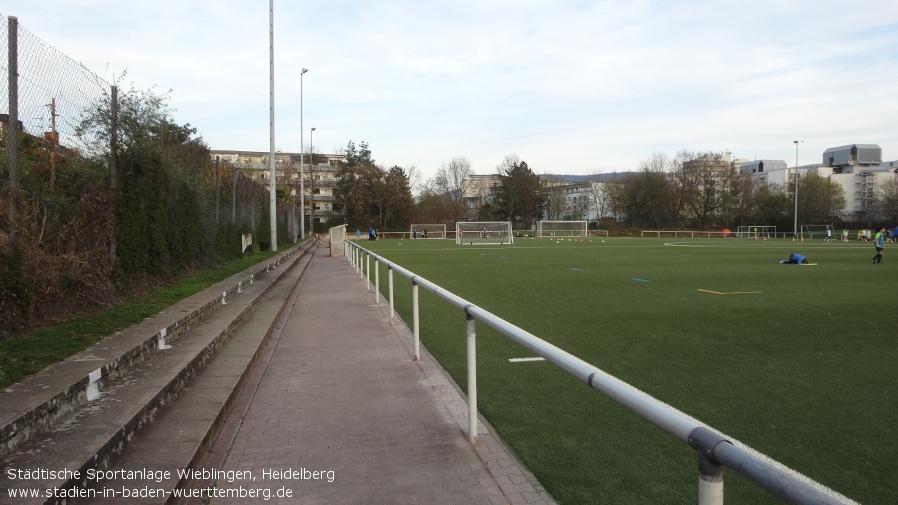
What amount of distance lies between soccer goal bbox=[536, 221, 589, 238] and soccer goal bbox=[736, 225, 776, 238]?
21679 millimetres

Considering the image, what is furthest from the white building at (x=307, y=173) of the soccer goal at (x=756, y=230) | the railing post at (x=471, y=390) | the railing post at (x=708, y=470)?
the railing post at (x=708, y=470)

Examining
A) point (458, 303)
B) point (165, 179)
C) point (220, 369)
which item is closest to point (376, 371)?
point (220, 369)

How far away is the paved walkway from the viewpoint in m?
3.44

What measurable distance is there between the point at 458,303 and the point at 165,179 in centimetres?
892

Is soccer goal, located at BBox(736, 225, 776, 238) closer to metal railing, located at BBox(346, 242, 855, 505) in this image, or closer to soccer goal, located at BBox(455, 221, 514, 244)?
soccer goal, located at BBox(455, 221, 514, 244)

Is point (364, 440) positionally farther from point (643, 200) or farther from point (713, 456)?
point (643, 200)

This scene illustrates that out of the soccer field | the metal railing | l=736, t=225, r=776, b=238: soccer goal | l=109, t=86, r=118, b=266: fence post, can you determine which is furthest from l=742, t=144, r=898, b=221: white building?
the metal railing

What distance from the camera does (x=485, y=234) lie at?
52938mm

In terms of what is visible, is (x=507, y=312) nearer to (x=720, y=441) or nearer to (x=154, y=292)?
(x=154, y=292)

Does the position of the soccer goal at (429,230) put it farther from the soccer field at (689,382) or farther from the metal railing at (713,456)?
the metal railing at (713,456)

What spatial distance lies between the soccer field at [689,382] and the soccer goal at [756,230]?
66.6 m

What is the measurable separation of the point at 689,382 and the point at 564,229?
61199mm

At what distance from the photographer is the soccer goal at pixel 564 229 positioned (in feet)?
214

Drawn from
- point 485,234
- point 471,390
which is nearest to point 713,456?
point 471,390
